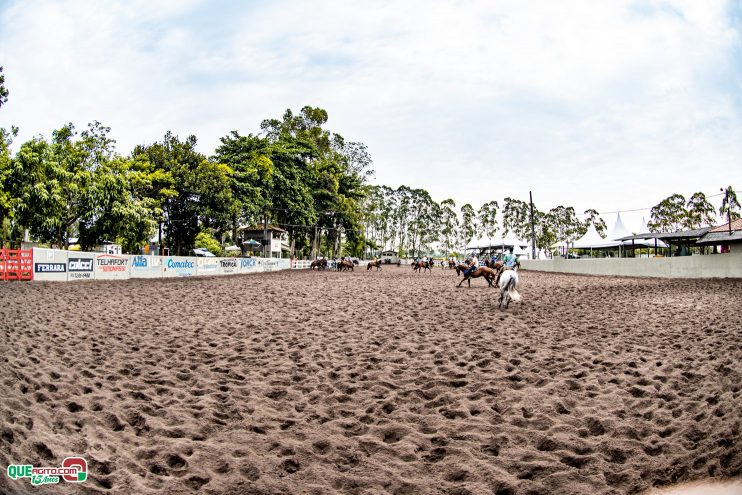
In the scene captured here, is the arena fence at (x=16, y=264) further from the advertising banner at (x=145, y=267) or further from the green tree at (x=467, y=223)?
the green tree at (x=467, y=223)

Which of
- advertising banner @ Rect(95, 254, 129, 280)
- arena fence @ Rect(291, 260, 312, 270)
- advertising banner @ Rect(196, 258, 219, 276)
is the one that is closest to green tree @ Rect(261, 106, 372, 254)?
arena fence @ Rect(291, 260, 312, 270)

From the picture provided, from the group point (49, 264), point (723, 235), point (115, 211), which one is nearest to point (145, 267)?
point (49, 264)

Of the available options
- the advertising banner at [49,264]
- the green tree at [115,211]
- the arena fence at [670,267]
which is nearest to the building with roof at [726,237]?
the arena fence at [670,267]

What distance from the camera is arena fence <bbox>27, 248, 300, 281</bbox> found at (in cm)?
1927

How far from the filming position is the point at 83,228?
28.0 metres

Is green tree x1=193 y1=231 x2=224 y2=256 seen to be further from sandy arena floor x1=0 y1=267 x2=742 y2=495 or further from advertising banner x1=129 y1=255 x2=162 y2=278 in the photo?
sandy arena floor x1=0 y1=267 x2=742 y2=495

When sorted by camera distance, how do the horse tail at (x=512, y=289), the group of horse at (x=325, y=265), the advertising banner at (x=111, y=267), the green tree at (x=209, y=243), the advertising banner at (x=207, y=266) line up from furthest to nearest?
the green tree at (x=209, y=243) → the group of horse at (x=325, y=265) → the advertising banner at (x=207, y=266) → the advertising banner at (x=111, y=267) → the horse tail at (x=512, y=289)

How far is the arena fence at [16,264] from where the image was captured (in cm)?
1883

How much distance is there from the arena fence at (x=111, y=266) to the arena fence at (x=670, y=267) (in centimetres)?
2517

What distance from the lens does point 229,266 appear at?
32156 millimetres

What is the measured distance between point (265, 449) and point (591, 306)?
457 inches

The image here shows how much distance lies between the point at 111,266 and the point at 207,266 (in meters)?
7.65

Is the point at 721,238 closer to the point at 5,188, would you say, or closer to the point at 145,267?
the point at 145,267

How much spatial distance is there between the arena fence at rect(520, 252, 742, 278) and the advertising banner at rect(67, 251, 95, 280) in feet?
92.8
